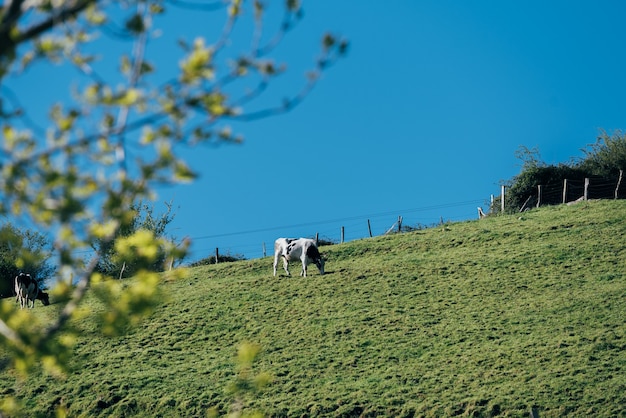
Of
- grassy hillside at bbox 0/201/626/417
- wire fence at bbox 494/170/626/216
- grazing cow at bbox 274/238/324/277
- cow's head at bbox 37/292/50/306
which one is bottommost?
grassy hillside at bbox 0/201/626/417

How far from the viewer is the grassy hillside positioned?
21203 millimetres

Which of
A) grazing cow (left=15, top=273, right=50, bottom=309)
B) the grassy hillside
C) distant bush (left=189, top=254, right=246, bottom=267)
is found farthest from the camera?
distant bush (left=189, top=254, right=246, bottom=267)

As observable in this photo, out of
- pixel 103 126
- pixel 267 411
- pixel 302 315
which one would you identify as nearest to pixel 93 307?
pixel 302 315

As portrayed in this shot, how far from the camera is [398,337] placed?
2661 cm

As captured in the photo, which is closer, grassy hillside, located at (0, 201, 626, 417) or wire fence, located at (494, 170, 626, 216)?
grassy hillside, located at (0, 201, 626, 417)

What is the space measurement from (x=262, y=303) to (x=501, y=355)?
1084cm

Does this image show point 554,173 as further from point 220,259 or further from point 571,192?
point 220,259

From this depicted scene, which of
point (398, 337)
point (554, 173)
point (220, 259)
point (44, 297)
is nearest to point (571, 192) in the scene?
point (554, 173)

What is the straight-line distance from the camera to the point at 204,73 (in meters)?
4.52

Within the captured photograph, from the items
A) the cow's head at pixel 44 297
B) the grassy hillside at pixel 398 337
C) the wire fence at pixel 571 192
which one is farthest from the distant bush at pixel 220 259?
the wire fence at pixel 571 192

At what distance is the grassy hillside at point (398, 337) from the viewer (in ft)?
69.6

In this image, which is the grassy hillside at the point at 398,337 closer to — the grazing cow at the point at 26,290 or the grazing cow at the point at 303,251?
the grazing cow at the point at 303,251

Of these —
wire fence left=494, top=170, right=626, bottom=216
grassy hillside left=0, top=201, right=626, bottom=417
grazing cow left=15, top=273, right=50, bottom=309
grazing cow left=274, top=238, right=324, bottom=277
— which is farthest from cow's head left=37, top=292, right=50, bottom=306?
wire fence left=494, top=170, right=626, bottom=216

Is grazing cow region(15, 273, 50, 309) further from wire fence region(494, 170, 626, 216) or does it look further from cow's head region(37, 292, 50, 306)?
wire fence region(494, 170, 626, 216)
